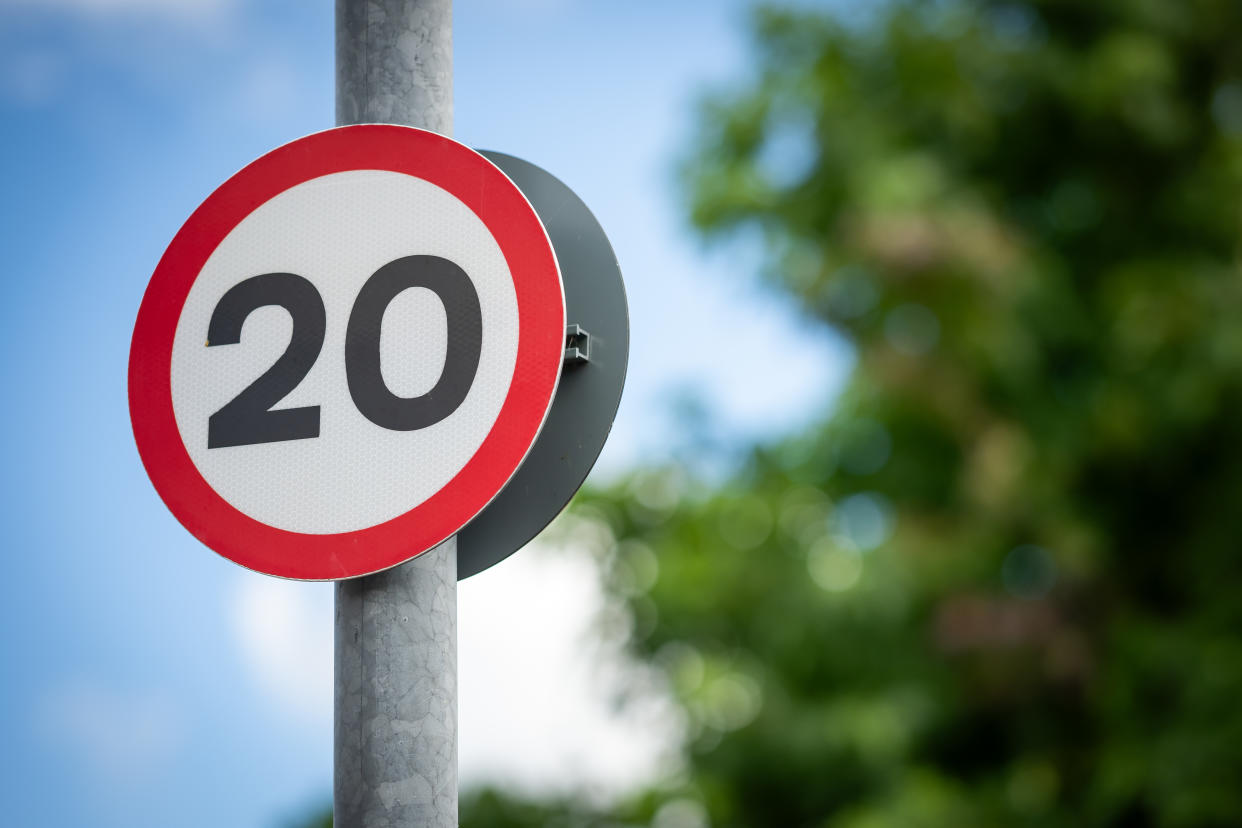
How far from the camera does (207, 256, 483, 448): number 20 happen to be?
127 centimetres

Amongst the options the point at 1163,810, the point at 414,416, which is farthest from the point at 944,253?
the point at 414,416

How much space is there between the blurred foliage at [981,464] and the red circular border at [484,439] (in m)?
4.60

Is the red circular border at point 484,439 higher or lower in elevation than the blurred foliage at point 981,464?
lower

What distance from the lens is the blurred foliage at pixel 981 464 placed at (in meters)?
5.64

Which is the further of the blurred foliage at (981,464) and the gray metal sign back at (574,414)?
the blurred foliage at (981,464)

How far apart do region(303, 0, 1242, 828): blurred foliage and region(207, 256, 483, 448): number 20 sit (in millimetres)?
4613

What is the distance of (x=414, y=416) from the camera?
1267 mm

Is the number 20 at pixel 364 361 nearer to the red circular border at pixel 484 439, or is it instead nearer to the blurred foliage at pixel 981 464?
the red circular border at pixel 484 439

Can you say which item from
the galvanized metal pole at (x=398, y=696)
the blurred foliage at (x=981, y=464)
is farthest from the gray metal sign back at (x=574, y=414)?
the blurred foliage at (x=981, y=464)

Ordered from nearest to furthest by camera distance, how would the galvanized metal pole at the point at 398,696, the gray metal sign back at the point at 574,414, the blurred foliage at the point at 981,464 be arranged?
the galvanized metal pole at the point at 398,696
the gray metal sign back at the point at 574,414
the blurred foliage at the point at 981,464

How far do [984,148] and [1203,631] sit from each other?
10.1ft

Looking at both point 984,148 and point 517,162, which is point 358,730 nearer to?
point 517,162

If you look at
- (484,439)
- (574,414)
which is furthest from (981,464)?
(484,439)

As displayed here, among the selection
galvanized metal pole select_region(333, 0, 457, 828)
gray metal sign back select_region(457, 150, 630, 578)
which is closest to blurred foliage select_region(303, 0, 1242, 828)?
gray metal sign back select_region(457, 150, 630, 578)
